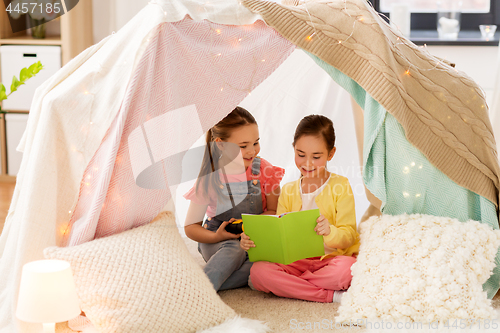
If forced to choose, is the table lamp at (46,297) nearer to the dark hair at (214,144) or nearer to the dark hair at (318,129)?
the dark hair at (214,144)

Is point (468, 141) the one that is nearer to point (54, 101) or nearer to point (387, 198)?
point (387, 198)

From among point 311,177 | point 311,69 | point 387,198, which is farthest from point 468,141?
point 311,69

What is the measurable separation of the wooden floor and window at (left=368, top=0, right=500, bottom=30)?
2.30m

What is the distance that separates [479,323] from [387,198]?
0.41m

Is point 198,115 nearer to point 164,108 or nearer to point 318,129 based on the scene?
point 164,108

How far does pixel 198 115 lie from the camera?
1.30m

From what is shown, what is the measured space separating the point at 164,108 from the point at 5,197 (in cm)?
170

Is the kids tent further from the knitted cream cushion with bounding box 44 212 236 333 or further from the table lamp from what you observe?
the table lamp

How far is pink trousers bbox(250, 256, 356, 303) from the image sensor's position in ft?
4.54

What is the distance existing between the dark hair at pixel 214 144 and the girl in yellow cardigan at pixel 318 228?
0.68 ft

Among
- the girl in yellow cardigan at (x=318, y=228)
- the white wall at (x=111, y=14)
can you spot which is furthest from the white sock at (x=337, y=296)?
the white wall at (x=111, y=14)

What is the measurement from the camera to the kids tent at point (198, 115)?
47.3 inches

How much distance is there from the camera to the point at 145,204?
125 centimetres

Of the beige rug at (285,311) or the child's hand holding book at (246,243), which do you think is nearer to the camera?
the beige rug at (285,311)
